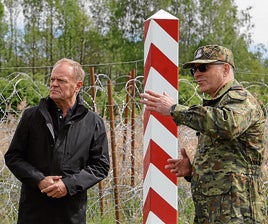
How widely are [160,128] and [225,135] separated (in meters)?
0.41

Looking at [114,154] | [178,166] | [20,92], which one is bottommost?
[20,92]

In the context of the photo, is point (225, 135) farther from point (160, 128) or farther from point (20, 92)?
point (20, 92)

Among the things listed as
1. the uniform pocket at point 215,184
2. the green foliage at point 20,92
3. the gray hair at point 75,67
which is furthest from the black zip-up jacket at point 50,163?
the green foliage at point 20,92

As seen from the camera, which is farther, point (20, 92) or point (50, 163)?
point (20, 92)

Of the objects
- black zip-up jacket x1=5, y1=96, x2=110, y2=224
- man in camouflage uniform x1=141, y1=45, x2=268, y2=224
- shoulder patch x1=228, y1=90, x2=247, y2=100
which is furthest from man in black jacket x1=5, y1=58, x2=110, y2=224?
shoulder patch x1=228, y1=90, x2=247, y2=100

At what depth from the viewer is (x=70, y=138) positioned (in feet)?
12.0

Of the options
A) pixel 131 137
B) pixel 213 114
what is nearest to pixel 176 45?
pixel 213 114

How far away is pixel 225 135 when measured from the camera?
2914 millimetres

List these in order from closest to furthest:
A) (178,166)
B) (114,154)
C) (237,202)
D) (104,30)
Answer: (237,202) → (178,166) → (114,154) → (104,30)

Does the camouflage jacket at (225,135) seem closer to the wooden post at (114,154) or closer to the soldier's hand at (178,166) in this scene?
the soldier's hand at (178,166)

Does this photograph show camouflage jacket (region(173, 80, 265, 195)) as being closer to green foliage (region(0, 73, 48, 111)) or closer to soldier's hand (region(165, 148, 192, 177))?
soldier's hand (region(165, 148, 192, 177))

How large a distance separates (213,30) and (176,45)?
35.6 metres

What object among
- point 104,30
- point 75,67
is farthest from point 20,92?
point 104,30

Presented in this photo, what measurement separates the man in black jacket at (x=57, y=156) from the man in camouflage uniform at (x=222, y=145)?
2.30 ft
